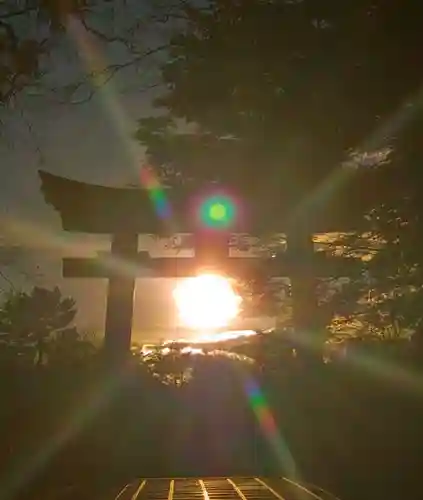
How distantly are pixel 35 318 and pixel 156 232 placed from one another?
4.18 metres

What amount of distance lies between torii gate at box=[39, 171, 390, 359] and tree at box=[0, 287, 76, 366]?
963 millimetres

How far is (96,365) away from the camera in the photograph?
1126 centimetres

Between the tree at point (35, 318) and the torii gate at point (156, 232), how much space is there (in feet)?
3.16

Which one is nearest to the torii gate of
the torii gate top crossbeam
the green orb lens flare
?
the torii gate top crossbeam

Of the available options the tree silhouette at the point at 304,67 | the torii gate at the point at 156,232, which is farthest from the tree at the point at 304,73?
the torii gate at the point at 156,232

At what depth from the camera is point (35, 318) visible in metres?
14.9

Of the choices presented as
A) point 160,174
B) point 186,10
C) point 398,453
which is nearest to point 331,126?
Result: point 186,10

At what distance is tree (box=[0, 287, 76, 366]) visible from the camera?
10617mm

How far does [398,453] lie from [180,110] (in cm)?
578

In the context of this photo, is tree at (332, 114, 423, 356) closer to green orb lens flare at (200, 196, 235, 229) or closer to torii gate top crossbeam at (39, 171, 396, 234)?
torii gate top crossbeam at (39, 171, 396, 234)

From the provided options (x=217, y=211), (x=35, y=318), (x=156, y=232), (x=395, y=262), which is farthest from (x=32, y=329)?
(x=395, y=262)

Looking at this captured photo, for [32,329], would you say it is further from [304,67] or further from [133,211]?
[304,67]

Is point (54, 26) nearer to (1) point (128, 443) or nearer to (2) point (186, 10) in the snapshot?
(2) point (186, 10)

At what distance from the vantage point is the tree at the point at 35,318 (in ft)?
34.8
